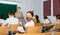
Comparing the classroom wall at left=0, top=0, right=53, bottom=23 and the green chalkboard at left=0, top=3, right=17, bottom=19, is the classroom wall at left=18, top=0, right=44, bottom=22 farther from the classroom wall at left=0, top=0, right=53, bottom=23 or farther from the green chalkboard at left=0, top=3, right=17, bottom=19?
the green chalkboard at left=0, top=3, right=17, bottom=19

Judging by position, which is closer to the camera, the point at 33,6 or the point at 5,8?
the point at 5,8

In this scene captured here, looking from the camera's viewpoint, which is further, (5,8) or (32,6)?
(32,6)

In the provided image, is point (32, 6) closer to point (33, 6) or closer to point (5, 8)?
point (33, 6)

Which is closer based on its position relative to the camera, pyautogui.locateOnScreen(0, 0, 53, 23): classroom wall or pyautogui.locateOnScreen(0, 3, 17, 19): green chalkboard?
pyautogui.locateOnScreen(0, 3, 17, 19): green chalkboard

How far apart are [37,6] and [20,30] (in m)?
6.03

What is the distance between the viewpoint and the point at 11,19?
20.0 ft

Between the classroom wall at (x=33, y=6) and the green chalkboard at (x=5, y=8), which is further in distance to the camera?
the classroom wall at (x=33, y=6)

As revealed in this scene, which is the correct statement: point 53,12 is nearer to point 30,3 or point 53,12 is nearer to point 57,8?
point 57,8

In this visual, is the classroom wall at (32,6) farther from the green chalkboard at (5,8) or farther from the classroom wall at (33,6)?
the green chalkboard at (5,8)

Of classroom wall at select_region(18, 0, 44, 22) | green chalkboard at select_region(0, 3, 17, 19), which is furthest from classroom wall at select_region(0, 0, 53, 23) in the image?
green chalkboard at select_region(0, 3, 17, 19)

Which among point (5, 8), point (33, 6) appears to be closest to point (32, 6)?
point (33, 6)

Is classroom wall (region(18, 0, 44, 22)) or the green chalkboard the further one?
classroom wall (region(18, 0, 44, 22))

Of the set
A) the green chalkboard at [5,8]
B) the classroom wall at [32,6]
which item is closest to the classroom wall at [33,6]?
the classroom wall at [32,6]

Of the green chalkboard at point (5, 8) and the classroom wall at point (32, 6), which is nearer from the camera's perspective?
the green chalkboard at point (5, 8)
